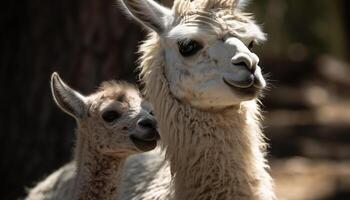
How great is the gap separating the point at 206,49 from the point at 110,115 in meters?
0.88

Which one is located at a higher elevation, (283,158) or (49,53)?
(283,158)

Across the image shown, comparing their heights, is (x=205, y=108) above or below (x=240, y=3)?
below

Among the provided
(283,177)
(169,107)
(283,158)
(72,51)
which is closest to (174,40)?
(169,107)

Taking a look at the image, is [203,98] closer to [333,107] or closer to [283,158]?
[283,158]

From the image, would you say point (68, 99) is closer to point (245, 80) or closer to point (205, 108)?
point (205, 108)

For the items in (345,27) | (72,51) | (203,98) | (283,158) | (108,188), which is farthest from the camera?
(345,27)

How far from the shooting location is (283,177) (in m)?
13.1

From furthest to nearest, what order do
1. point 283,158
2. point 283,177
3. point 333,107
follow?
point 333,107 < point 283,158 < point 283,177

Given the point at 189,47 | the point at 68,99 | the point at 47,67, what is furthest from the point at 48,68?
the point at 189,47

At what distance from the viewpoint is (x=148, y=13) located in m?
5.73

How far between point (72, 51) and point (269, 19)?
18.5 ft

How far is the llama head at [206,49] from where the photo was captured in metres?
5.25

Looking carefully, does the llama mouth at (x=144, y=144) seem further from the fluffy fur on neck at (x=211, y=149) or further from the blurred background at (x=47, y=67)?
the blurred background at (x=47, y=67)

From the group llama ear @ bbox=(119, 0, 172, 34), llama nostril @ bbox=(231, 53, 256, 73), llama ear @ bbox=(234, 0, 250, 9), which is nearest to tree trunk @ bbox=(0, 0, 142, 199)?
llama ear @ bbox=(234, 0, 250, 9)
